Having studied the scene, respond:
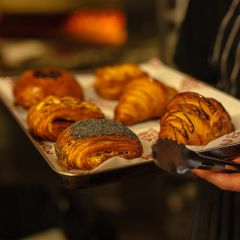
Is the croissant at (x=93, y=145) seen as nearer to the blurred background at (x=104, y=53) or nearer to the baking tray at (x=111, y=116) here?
the baking tray at (x=111, y=116)

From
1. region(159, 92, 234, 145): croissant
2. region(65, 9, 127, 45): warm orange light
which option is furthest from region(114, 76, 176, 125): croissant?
region(65, 9, 127, 45): warm orange light

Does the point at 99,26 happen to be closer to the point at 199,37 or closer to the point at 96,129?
the point at 199,37

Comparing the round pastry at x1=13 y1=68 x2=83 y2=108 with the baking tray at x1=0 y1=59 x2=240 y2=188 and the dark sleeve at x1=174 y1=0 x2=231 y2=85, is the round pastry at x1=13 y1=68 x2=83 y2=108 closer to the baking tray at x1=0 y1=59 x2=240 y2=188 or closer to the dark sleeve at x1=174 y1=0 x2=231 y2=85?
the baking tray at x1=0 y1=59 x2=240 y2=188

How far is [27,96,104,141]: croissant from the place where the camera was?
958 millimetres

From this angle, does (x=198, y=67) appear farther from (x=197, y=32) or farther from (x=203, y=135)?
(x=203, y=135)

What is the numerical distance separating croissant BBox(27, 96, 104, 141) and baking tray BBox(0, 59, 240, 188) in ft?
0.07

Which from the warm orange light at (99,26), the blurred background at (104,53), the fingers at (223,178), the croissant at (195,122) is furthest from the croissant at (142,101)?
the warm orange light at (99,26)

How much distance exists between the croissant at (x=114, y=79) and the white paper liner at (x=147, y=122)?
21 millimetres

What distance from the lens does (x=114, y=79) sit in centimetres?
127

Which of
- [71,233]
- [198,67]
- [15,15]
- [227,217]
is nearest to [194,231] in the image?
[227,217]

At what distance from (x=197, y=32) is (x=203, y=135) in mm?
540

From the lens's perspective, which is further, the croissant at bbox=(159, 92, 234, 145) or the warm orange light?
the warm orange light

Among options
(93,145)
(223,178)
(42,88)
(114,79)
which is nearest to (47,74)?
(42,88)

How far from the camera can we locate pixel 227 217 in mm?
1111
